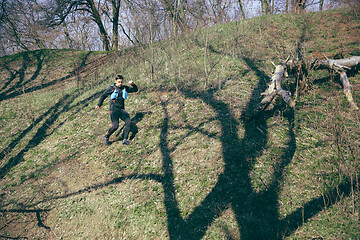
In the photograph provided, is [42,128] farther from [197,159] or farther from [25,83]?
[197,159]

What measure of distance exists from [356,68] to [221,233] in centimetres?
702

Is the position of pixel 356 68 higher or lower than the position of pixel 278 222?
higher

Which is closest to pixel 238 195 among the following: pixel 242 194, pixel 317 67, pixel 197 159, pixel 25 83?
pixel 242 194

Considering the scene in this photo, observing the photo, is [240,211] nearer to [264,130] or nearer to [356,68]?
[264,130]

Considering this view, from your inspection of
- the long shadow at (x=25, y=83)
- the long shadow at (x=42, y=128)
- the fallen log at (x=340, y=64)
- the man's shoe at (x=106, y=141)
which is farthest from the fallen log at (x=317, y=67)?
the long shadow at (x=25, y=83)

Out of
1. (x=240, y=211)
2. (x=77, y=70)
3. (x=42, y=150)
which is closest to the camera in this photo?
(x=240, y=211)

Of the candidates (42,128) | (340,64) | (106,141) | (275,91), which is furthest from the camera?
(42,128)

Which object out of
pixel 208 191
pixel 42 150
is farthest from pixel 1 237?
pixel 208 191

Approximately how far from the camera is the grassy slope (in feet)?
13.2

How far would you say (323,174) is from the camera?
A: 433 cm

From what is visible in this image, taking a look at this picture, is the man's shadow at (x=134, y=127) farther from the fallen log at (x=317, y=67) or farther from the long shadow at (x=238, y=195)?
the fallen log at (x=317, y=67)

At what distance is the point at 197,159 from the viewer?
5.55 metres

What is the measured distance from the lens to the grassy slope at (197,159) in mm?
4031

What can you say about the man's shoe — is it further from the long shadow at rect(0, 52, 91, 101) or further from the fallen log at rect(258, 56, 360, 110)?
the long shadow at rect(0, 52, 91, 101)
